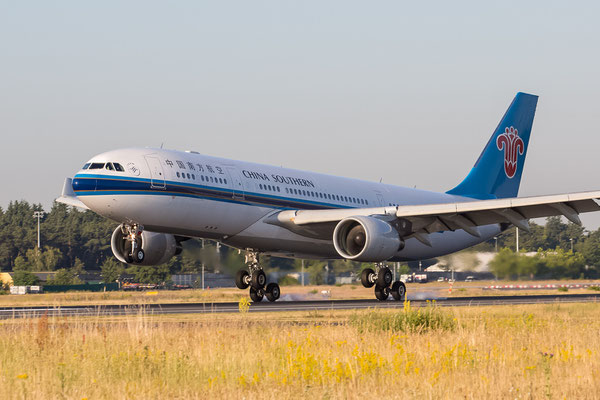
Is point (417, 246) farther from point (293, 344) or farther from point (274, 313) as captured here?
point (293, 344)

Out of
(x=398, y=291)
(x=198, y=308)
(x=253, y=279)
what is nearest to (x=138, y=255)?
(x=198, y=308)

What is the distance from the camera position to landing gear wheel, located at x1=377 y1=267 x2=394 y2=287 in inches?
1388

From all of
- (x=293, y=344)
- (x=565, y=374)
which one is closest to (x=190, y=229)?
(x=293, y=344)

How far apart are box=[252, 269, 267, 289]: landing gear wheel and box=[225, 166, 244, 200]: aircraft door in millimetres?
4534

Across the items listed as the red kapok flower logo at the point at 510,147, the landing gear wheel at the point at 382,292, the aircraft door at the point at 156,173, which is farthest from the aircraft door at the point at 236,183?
the red kapok flower logo at the point at 510,147

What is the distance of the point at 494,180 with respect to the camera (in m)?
45.2

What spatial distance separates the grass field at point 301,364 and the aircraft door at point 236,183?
15441 millimetres

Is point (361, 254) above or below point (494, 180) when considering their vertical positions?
below

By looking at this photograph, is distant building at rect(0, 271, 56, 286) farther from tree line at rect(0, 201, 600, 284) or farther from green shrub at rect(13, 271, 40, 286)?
green shrub at rect(13, 271, 40, 286)

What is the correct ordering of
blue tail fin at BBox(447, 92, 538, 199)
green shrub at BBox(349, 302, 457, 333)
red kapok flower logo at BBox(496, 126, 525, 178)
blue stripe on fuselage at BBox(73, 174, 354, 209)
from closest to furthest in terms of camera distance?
green shrub at BBox(349, 302, 457, 333) < blue stripe on fuselage at BBox(73, 174, 354, 209) < blue tail fin at BBox(447, 92, 538, 199) < red kapok flower logo at BBox(496, 126, 525, 178)

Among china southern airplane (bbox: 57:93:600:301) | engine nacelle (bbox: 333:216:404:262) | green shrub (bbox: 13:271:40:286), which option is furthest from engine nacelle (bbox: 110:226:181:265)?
green shrub (bbox: 13:271:40:286)

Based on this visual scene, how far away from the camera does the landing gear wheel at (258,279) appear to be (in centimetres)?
3553

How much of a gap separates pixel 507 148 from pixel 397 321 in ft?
98.6

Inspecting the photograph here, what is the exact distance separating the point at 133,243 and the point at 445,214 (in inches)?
480
